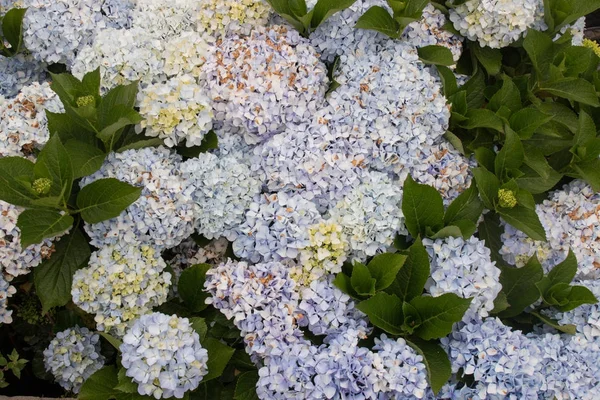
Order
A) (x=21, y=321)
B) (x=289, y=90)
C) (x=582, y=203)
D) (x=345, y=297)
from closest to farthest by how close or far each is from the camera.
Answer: (x=345, y=297) < (x=289, y=90) < (x=582, y=203) < (x=21, y=321)

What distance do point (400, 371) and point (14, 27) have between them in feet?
6.80

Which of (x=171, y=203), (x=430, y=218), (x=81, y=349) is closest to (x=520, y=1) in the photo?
(x=430, y=218)

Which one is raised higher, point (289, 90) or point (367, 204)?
point (289, 90)

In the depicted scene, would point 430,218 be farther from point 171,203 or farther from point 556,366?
point 171,203

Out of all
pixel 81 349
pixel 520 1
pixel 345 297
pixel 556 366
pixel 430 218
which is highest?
pixel 520 1

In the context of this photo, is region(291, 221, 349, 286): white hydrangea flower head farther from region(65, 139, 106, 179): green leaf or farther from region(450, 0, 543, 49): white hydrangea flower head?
region(450, 0, 543, 49): white hydrangea flower head

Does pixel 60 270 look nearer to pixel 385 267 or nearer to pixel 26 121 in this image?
pixel 26 121

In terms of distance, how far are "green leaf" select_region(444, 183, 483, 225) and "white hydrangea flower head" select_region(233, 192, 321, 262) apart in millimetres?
503

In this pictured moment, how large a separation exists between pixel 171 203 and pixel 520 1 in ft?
5.50

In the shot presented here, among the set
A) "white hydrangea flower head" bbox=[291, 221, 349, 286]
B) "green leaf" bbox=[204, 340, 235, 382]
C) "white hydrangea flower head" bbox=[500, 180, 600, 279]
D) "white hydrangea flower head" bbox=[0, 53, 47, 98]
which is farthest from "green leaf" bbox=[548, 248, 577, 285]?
"white hydrangea flower head" bbox=[0, 53, 47, 98]

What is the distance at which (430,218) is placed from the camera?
2.15m

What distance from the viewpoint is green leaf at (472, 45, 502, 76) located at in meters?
2.62

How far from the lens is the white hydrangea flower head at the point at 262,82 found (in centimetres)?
221

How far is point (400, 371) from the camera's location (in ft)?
6.25
